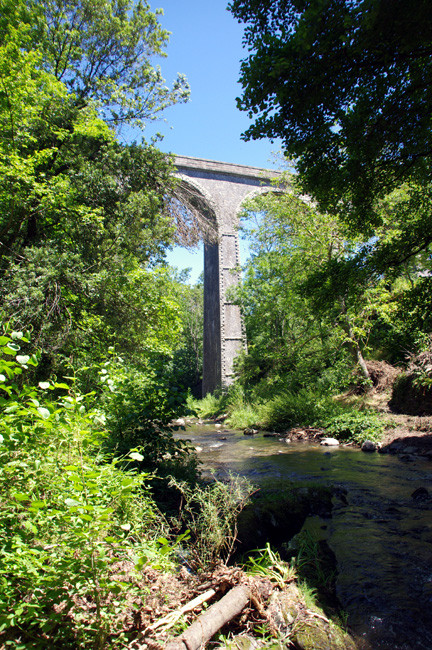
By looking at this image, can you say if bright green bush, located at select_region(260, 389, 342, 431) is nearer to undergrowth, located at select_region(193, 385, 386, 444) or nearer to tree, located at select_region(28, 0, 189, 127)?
undergrowth, located at select_region(193, 385, 386, 444)

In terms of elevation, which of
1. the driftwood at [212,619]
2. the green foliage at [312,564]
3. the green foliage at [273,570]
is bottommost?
the green foliage at [312,564]

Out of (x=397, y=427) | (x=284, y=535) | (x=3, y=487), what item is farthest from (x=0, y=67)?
(x=397, y=427)

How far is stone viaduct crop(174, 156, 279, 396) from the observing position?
20297mm

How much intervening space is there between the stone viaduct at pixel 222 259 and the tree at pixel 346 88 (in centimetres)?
1489

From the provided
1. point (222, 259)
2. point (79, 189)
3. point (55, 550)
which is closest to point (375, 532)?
point (55, 550)

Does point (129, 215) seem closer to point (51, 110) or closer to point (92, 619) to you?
point (51, 110)

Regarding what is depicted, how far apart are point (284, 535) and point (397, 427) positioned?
6.32 m

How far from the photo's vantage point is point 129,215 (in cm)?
759

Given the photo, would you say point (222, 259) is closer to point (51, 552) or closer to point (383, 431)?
point (383, 431)

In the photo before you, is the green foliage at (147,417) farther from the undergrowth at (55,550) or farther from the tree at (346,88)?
the tree at (346,88)

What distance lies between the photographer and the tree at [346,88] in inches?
131

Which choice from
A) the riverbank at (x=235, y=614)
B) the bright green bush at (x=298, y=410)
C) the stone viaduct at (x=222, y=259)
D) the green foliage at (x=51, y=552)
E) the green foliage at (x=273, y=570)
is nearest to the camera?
the green foliage at (x=51, y=552)

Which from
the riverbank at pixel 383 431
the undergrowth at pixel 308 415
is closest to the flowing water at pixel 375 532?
the riverbank at pixel 383 431

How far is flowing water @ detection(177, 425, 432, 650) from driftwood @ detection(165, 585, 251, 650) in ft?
2.64
